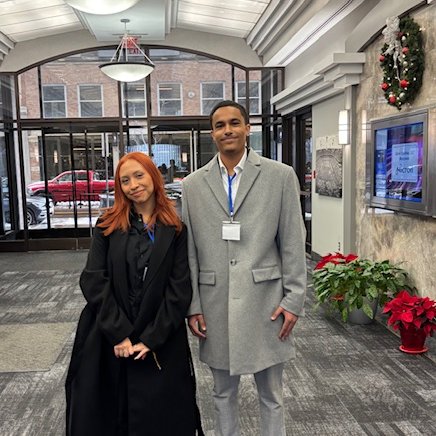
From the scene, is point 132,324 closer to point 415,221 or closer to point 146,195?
point 146,195

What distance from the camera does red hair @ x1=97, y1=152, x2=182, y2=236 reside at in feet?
6.40

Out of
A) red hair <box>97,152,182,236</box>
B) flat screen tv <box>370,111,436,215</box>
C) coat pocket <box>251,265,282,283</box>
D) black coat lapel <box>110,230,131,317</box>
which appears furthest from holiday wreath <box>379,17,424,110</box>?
black coat lapel <box>110,230,131,317</box>

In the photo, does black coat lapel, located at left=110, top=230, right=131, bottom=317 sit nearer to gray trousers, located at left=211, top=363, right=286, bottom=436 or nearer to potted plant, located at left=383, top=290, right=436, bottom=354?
gray trousers, located at left=211, top=363, right=286, bottom=436

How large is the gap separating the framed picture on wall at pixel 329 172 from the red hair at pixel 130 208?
4612 millimetres

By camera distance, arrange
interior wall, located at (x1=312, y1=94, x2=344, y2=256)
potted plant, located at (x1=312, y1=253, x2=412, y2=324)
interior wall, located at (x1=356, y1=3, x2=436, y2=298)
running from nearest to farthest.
→ interior wall, located at (x1=356, y1=3, x2=436, y2=298) → potted plant, located at (x1=312, y1=253, x2=412, y2=324) → interior wall, located at (x1=312, y1=94, x2=344, y2=256)

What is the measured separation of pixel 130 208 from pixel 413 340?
8.89ft

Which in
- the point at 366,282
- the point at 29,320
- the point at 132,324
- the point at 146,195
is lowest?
the point at 29,320

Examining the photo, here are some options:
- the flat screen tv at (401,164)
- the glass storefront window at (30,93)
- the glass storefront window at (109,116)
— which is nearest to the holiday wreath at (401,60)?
the flat screen tv at (401,164)

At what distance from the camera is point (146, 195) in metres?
1.96

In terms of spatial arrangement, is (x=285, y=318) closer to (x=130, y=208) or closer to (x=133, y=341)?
(x=133, y=341)

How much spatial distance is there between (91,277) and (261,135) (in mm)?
8173

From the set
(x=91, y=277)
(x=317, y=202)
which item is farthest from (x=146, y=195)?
(x=317, y=202)

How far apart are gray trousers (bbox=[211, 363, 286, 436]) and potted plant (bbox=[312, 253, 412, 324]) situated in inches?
90.7

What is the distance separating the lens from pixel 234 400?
2150mm
